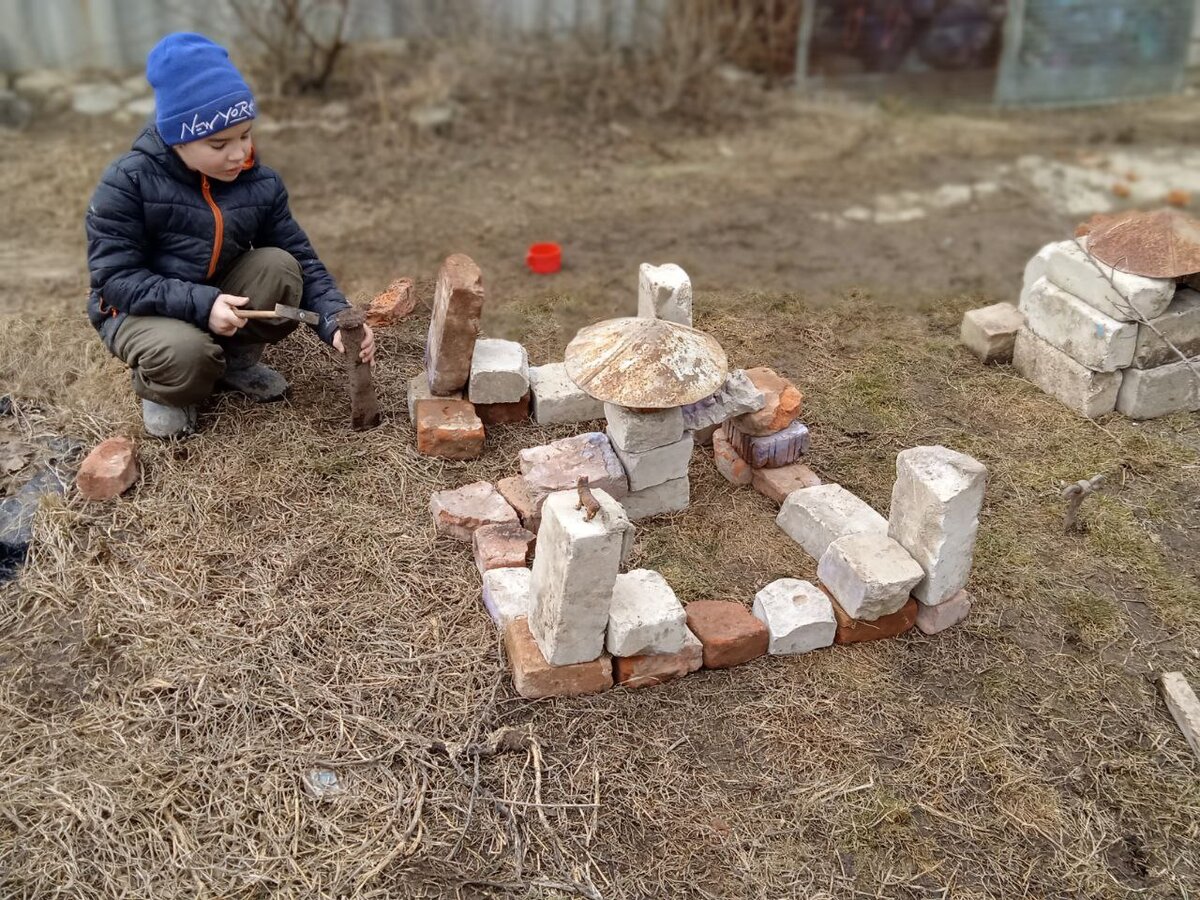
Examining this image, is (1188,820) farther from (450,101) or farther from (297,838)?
(450,101)

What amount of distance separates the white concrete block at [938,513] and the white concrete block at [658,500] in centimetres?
84

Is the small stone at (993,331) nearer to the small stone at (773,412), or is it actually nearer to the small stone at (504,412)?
the small stone at (773,412)

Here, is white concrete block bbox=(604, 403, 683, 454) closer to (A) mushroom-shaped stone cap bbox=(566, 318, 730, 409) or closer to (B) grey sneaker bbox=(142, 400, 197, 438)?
(A) mushroom-shaped stone cap bbox=(566, 318, 730, 409)

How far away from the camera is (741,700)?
3.36 m

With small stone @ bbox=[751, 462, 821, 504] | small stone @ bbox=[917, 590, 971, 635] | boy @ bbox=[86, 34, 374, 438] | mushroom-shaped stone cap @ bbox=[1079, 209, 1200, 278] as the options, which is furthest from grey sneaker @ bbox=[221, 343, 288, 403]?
mushroom-shaped stone cap @ bbox=[1079, 209, 1200, 278]

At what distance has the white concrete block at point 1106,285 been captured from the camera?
447 cm

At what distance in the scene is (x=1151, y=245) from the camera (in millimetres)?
4512

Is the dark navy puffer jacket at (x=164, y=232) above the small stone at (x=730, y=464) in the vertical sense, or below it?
above

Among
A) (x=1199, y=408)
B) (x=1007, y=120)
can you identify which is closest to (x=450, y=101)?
(x=1007, y=120)

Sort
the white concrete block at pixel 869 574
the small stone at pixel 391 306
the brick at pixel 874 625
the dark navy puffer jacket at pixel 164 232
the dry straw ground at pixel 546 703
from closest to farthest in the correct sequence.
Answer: the dry straw ground at pixel 546 703 < the white concrete block at pixel 869 574 < the brick at pixel 874 625 < the dark navy puffer jacket at pixel 164 232 < the small stone at pixel 391 306

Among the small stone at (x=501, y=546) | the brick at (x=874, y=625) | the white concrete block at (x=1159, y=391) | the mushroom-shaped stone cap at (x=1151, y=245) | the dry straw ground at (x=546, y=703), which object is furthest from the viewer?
the white concrete block at (x=1159, y=391)

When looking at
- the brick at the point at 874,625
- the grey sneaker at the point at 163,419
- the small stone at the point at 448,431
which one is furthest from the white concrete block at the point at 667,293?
the grey sneaker at the point at 163,419

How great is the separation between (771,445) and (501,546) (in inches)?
46.0

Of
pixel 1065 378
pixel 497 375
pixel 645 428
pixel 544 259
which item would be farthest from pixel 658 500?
pixel 544 259
